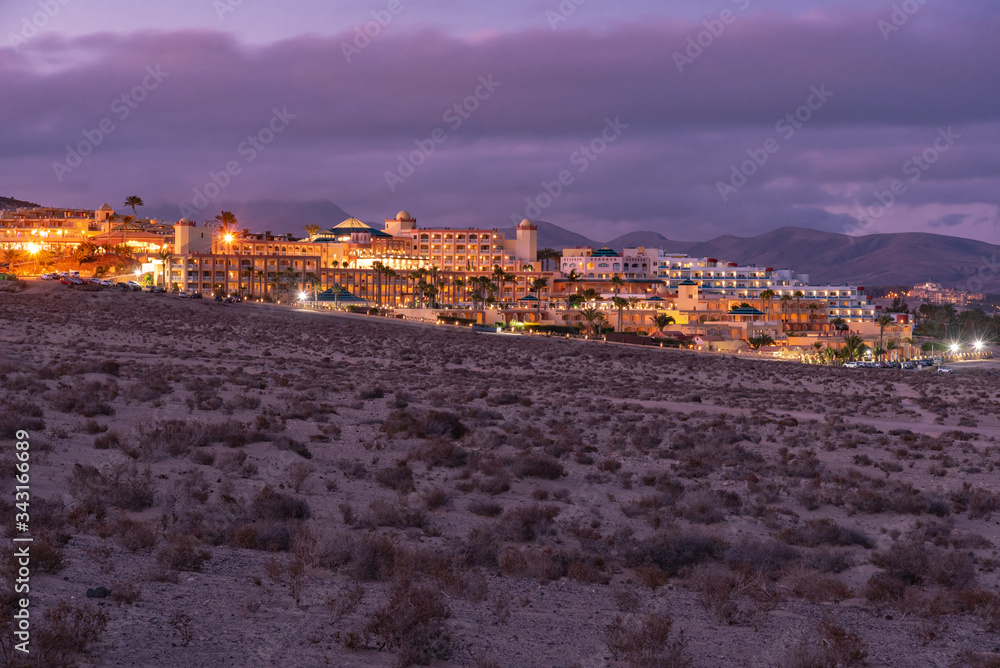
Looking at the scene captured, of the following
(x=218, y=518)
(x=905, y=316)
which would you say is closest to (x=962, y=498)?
(x=218, y=518)

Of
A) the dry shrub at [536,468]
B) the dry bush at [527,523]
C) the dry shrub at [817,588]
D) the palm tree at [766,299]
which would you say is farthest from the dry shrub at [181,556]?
the palm tree at [766,299]

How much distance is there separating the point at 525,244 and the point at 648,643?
7274 inches

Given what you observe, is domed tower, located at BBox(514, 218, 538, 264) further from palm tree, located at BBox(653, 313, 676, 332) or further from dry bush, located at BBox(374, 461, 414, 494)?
dry bush, located at BBox(374, 461, 414, 494)

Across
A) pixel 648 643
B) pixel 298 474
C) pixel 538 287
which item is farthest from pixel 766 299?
pixel 648 643

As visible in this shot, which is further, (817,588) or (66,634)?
(817,588)

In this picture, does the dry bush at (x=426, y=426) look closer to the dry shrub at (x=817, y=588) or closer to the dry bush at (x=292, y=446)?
the dry bush at (x=292, y=446)

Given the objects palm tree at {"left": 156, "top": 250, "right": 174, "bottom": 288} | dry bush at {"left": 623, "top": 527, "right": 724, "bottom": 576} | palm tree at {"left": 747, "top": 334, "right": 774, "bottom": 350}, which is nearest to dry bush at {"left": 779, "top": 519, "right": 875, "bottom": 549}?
dry bush at {"left": 623, "top": 527, "right": 724, "bottom": 576}

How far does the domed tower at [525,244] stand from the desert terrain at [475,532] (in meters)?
160

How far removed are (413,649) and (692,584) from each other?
15.3 feet

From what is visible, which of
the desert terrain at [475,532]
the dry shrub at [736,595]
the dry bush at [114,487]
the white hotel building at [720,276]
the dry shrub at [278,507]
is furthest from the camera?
the white hotel building at [720,276]

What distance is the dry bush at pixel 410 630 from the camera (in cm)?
839

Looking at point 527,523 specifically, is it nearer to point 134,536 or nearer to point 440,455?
point 440,455

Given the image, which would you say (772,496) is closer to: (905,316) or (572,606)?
(572,606)

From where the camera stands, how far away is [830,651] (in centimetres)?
906
